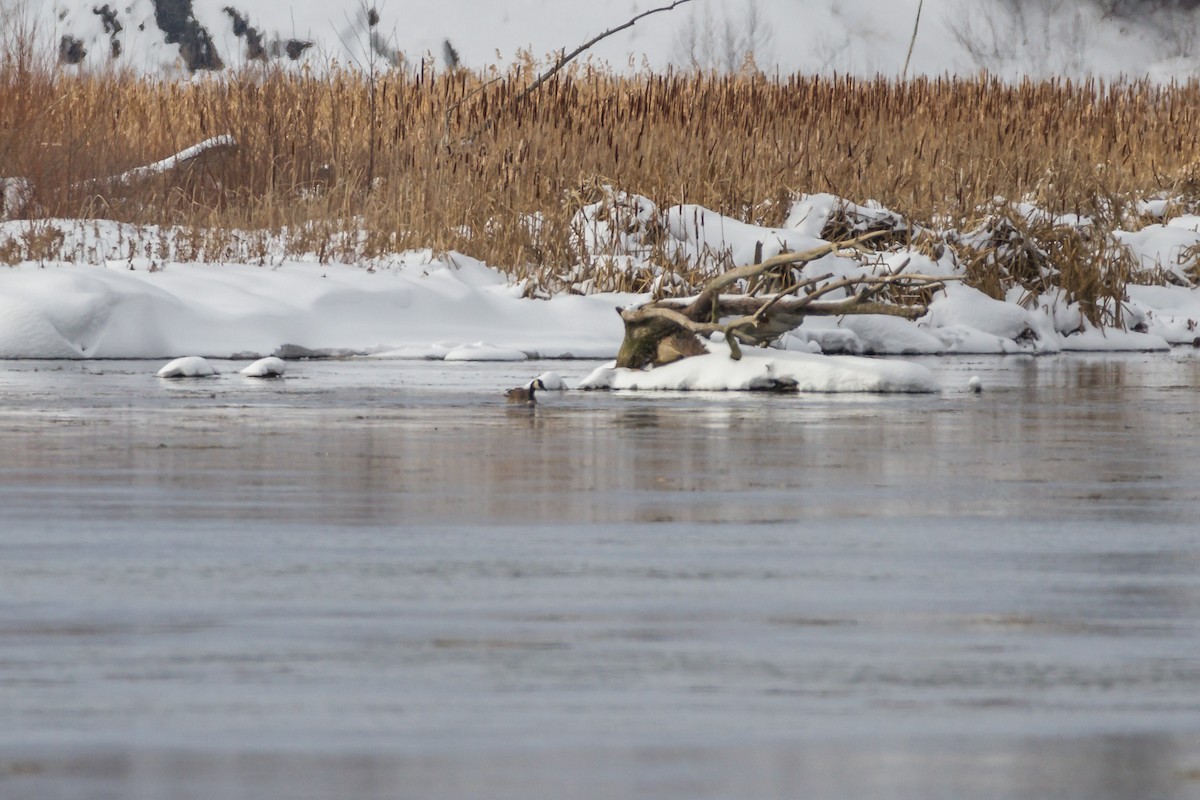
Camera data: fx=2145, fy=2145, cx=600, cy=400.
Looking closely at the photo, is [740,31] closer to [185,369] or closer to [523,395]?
[185,369]

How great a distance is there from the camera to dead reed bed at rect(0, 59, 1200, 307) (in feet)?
58.6

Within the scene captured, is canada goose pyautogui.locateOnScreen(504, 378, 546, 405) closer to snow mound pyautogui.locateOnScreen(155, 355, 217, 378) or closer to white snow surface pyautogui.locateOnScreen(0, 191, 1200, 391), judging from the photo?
white snow surface pyautogui.locateOnScreen(0, 191, 1200, 391)

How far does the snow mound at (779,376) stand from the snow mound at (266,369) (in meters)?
1.99

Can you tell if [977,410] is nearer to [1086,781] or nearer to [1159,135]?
[1086,781]

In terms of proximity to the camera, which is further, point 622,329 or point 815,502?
point 622,329

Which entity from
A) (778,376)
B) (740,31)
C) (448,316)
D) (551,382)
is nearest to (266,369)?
(551,382)

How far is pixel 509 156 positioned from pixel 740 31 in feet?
228

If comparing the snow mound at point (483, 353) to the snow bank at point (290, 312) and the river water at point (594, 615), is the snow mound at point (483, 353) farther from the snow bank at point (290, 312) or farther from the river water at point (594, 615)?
the river water at point (594, 615)

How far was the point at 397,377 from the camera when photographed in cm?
1275

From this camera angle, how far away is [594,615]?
4.57 m

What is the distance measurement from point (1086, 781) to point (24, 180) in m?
15.7

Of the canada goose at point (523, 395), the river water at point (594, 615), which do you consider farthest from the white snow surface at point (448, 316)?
the river water at point (594, 615)

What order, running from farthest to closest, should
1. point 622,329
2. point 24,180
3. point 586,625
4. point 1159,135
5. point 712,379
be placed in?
1. point 1159,135
2. point 24,180
3. point 622,329
4. point 712,379
5. point 586,625

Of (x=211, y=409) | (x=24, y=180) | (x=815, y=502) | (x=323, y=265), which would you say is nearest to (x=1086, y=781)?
(x=815, y=502)
